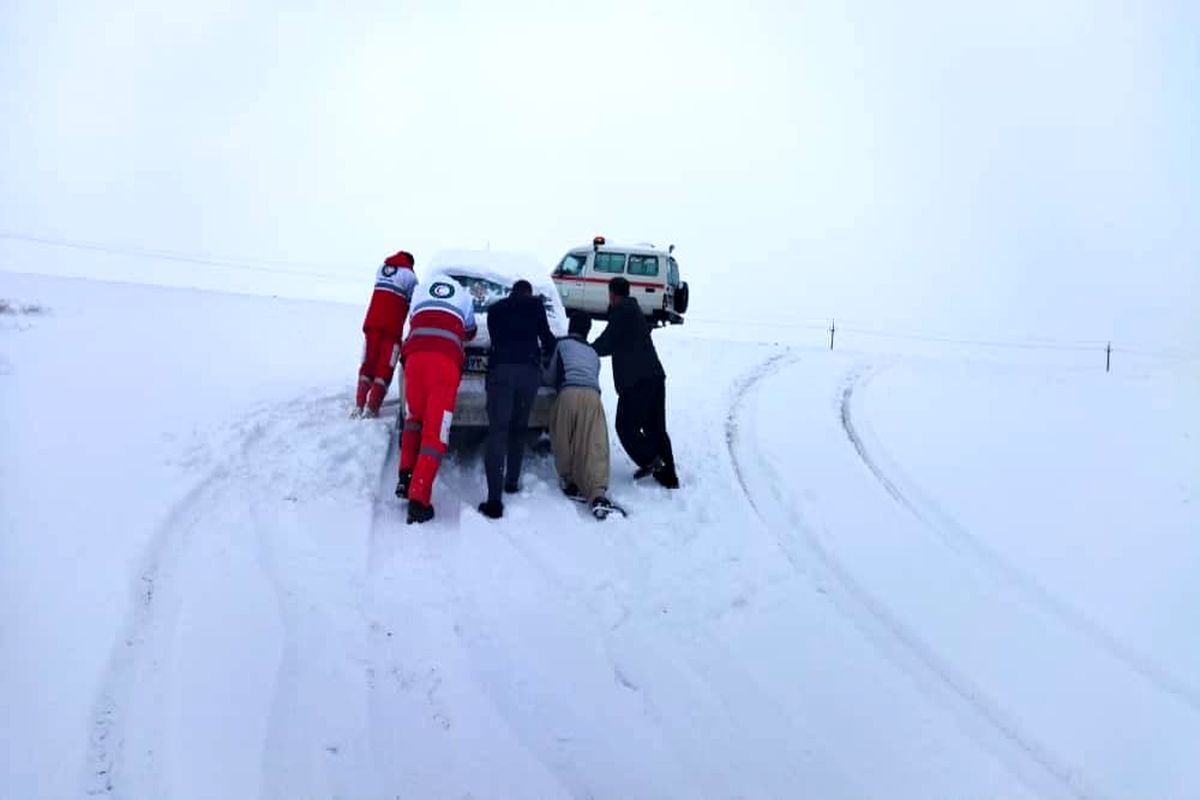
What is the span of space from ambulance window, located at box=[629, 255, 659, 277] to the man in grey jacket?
36.3 ft

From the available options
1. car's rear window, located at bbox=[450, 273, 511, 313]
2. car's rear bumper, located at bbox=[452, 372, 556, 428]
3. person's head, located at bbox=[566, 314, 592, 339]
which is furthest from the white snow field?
car's rear window, located at bbox=[450, 273, 511, 313]

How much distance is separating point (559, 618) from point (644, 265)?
45.1 feet

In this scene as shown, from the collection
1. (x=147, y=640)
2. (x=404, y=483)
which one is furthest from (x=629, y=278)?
(x=147, y=640)

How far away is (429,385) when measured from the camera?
5.26m

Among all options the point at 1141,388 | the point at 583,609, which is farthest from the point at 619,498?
the point at 1141,388

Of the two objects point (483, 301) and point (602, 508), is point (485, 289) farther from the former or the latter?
point (602, 508)

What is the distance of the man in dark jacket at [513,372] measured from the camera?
5.48 metres

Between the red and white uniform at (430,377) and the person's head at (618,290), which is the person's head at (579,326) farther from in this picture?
the red and white uniform at (430,377)

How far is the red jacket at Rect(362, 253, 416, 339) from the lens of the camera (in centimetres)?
679

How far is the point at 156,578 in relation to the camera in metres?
3.63

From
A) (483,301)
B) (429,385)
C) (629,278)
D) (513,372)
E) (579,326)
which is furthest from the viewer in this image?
(629,278)

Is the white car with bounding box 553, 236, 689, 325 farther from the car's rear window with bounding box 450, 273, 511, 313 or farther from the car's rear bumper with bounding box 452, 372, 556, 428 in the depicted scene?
the car's rear bumper with bounding box 452, 372, 556, 428

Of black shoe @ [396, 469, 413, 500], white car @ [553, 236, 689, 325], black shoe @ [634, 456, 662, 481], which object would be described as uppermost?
white car @ [553, 236, 689, 325]

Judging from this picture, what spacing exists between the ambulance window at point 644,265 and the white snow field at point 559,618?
9.98m
